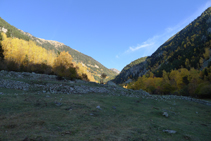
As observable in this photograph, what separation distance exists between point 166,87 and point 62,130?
58.4 m

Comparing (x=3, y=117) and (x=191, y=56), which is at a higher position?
(x=191, y=56)

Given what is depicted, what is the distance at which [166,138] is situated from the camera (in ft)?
23.9

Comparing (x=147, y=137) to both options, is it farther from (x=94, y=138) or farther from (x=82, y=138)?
(x=82, y=138)

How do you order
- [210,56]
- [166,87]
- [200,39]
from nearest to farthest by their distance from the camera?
[166,87] → [210,56] → [200,39]

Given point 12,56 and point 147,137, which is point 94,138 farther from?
point 12,56

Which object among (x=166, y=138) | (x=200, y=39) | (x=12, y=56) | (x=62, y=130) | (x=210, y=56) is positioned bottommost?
(x=166, y=138)

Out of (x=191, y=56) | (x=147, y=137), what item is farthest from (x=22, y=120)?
(x=191, y=56)

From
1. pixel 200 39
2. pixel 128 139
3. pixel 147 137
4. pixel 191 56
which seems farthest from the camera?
pixel 200 39

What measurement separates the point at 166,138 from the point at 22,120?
920 cm

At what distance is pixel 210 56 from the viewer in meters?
103

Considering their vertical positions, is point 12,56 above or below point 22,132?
above

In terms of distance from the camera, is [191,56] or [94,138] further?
[191,56]

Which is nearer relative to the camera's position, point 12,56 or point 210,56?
point 12,56

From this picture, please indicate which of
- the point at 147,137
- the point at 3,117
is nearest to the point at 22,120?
the point at 3,117
